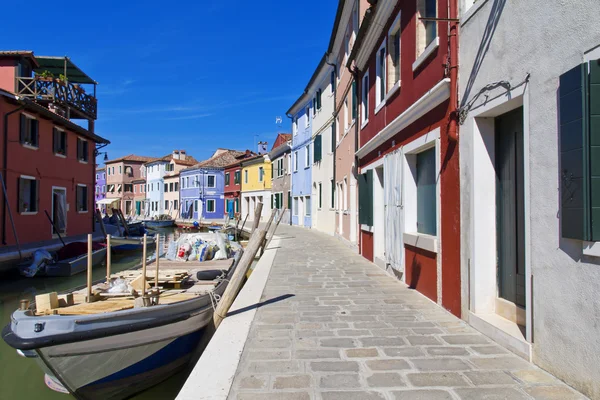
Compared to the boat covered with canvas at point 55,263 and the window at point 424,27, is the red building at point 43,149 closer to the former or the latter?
the boat covered with canvas at point 55,263

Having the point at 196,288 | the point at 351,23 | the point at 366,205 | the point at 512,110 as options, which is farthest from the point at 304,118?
the point at 512,110

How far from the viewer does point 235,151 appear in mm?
53438

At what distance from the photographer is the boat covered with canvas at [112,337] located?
4625 millimetres

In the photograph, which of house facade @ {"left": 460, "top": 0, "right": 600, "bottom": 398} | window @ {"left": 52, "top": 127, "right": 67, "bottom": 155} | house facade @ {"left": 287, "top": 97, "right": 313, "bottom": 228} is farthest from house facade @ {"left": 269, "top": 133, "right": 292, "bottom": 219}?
house facade @ {"left": 460, "top": 0, "right": 600, "bottom": 398}

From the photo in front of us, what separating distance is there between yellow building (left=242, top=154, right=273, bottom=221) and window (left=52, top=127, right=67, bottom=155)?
18852mm

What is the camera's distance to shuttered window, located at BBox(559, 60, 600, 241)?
2.83 metres

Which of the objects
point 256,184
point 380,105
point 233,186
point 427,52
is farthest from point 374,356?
point 233,186

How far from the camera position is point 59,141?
19.4 m

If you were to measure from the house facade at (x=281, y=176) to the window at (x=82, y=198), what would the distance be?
12.7 m

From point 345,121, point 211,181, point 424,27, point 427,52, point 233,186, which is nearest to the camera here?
point 427,52

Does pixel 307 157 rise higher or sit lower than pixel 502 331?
higher

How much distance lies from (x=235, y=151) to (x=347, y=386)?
5140 cm

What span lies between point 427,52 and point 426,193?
214 centimetres

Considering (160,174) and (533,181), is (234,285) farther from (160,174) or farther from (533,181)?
(160,174)
